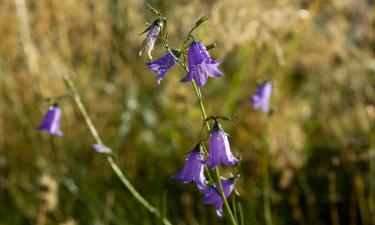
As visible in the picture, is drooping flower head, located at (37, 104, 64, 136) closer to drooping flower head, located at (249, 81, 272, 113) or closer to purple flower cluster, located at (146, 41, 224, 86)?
drooping flower head, located at (249, 81, 272, 113)

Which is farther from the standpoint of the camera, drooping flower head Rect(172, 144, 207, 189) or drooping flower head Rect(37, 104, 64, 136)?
drooping flower head Rect(37, 104, 64, 136)

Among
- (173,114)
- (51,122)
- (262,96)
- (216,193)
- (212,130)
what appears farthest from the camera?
(173,114)

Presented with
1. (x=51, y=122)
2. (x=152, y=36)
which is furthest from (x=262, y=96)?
(x=152, y=36)

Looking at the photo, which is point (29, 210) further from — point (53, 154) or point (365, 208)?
point (365, 208)

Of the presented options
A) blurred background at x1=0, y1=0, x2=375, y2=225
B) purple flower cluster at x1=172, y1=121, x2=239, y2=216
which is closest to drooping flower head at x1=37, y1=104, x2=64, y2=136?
blurred background at x1=0, y1=0, x2=375, y2=225

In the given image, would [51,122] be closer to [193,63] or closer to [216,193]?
[216,193]

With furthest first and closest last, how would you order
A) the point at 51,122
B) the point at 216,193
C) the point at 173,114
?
the point at 173,114 → the point at 51,122 → the point at 216,193
